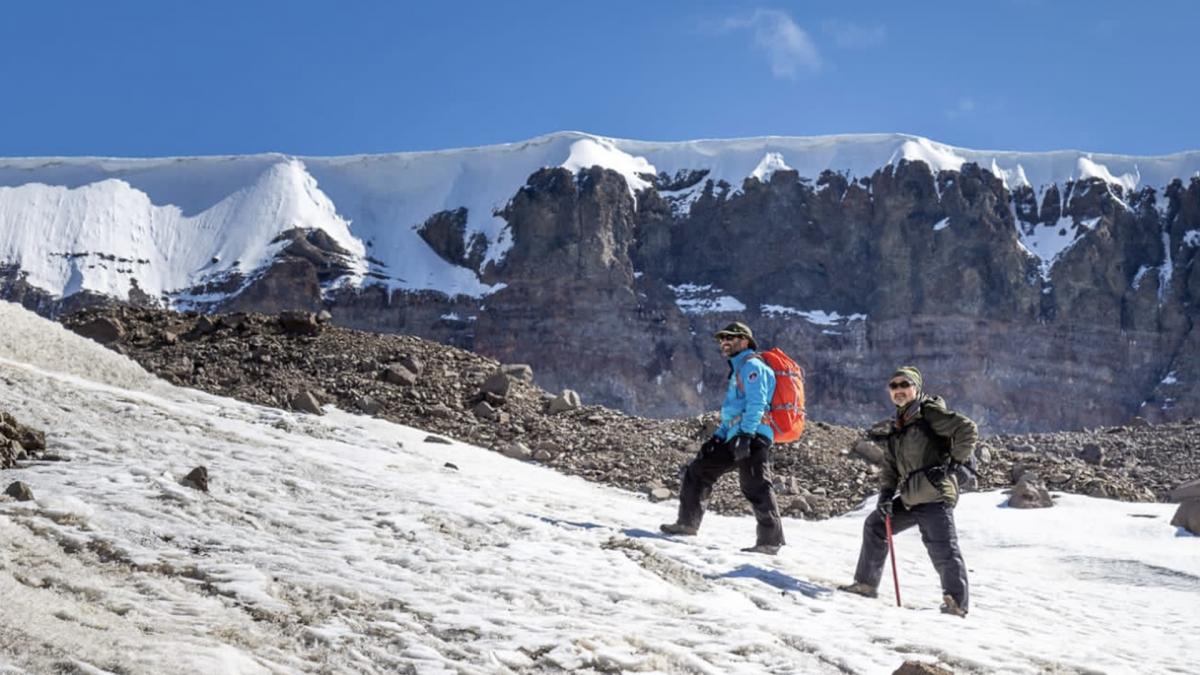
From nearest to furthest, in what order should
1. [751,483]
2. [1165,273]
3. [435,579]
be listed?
[435,579]
[751,483]
[1165,273]

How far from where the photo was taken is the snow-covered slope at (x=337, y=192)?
92812 millimetres

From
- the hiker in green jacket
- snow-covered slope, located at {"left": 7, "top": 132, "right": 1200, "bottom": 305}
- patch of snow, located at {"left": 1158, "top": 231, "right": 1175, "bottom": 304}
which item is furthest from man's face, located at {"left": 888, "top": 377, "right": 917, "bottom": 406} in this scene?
patch of snow, located at {"left": 1158, "top": 231, "right": 1175, "bottom": 304}

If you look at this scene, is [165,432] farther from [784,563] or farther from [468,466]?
[784,563]

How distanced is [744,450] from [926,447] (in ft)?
4.78

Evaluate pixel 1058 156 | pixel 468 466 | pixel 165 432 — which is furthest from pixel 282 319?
pixel 1058 156

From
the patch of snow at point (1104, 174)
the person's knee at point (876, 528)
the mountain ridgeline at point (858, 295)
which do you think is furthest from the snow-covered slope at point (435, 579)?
the patch of snow at point (1104, 174)

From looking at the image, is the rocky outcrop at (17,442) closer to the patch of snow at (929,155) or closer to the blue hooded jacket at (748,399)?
the blue hooded jacket at (748,399)

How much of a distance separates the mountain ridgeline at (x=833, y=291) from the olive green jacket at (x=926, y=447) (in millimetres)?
76786

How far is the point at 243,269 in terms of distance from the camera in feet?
303

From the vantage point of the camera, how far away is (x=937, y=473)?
320 inches

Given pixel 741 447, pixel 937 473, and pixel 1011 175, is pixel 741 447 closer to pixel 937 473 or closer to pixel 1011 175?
pixel 937 473

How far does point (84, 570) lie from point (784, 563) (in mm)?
4892

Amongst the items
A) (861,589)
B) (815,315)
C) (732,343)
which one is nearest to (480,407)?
(732,343)

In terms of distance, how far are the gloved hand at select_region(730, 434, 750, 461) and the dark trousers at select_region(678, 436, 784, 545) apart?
0.20ft
